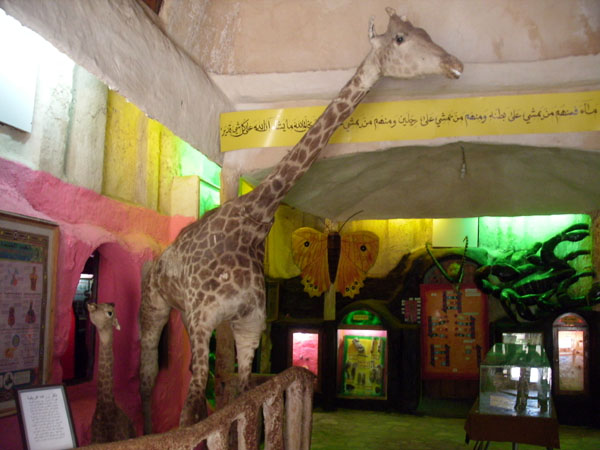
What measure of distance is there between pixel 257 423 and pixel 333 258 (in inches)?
189

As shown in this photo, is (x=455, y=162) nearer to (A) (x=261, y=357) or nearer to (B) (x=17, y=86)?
(B) (x=17, y=86)

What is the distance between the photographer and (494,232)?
7848 millimetres

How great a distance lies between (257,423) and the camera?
2875 millimetres

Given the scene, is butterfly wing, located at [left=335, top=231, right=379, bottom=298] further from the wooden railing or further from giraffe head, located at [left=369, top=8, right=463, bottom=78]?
giraffe head, located at [left=369, top=8, right=463, bottom=78]

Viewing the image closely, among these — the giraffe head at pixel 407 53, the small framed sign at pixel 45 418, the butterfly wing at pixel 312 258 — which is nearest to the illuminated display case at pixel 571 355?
the butterfly wing at pixel 312 258

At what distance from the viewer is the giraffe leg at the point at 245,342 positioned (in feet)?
11.4

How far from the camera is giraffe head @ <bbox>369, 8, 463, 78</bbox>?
3100mm

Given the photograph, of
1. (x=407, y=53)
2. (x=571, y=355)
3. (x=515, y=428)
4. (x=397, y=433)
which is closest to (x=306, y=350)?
(x=397, y=433)

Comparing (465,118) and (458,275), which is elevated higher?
(465,118)

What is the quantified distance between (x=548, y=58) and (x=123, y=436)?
3.50 meters

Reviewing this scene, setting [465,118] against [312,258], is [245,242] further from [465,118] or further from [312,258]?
[312,258]

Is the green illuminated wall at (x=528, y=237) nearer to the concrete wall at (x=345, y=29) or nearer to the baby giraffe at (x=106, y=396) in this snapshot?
the concrete wall at (x=345, y=29)

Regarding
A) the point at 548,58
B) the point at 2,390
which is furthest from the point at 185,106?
the point at 548,58

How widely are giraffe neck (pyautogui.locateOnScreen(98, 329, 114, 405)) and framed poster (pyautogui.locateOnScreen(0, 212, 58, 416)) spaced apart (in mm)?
312
